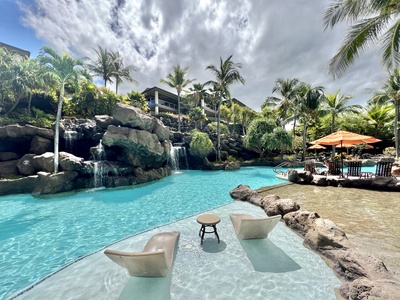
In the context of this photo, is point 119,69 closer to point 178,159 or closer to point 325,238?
point 178,159

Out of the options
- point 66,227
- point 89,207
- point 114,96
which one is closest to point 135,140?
point 89,207

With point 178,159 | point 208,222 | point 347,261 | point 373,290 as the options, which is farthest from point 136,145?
point 373,290

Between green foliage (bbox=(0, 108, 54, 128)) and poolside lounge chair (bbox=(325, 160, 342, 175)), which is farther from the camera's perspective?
green foliage (bbox=(0, 108, 54, 128))

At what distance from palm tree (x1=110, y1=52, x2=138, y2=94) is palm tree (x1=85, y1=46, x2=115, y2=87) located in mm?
286

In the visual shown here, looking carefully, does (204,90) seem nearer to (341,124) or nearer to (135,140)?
(135,140)

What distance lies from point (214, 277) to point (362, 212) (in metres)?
6.09

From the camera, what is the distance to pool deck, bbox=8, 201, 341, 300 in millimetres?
2770

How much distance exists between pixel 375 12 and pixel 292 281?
9.97 meters

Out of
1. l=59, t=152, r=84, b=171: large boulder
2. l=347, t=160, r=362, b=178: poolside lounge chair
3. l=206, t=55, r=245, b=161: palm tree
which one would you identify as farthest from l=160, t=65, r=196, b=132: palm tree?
l=347, t=160, r=362, b=178: poolside lounge chair

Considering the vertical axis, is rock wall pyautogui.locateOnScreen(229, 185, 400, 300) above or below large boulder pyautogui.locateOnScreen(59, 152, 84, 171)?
below

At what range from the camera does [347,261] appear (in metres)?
3.08

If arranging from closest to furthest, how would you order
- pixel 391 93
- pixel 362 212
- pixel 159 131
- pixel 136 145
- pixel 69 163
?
pixel 362 212 → pixel 69 163 → pixel 136 145 → pixel 159 131 → pixel 391 93

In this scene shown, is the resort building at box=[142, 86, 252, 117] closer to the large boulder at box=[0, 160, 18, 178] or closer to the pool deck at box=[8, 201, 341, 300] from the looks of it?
the large boulder at box=[0, 160, 18, 178]

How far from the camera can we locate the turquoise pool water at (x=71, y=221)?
416cm
